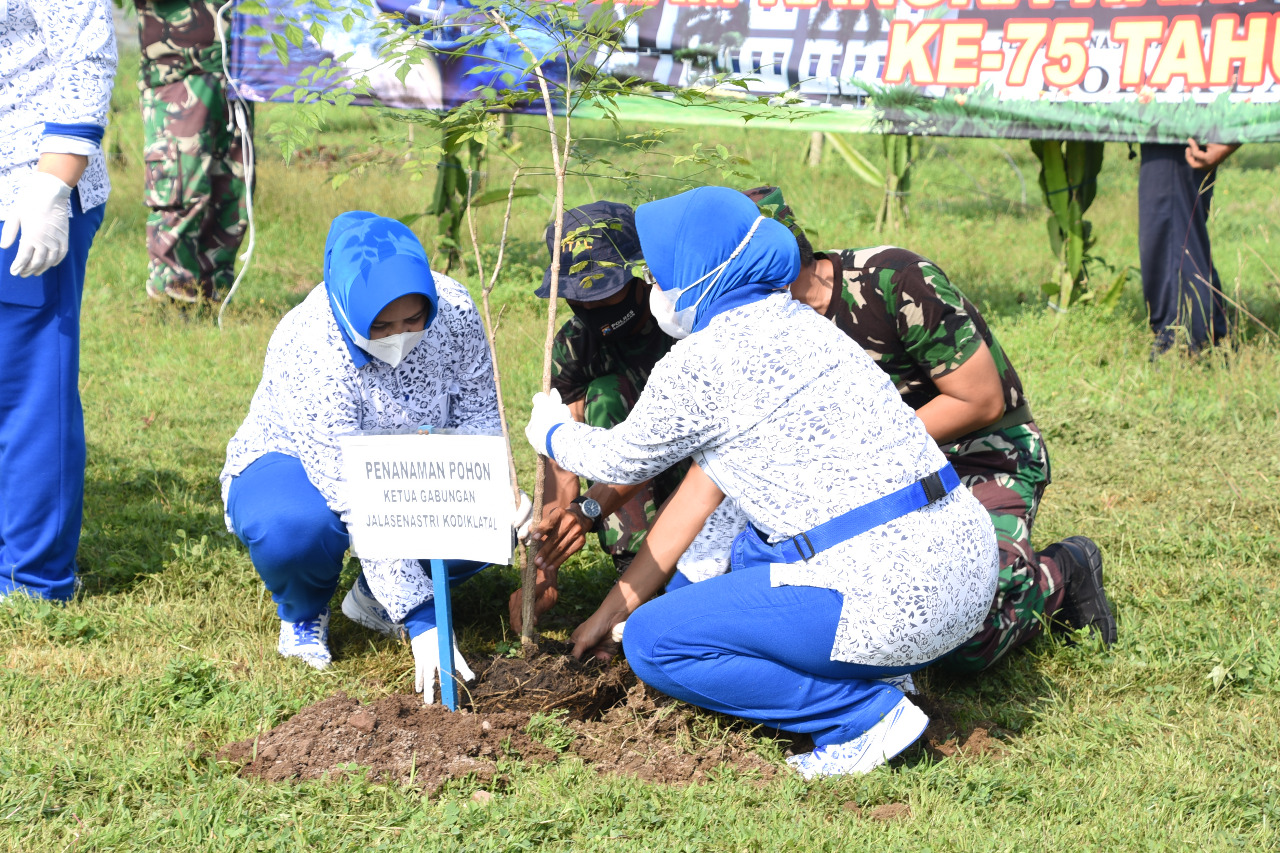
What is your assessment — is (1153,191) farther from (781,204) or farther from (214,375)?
(214,375)

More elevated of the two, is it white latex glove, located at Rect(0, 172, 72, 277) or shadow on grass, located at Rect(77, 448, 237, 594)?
white latex glove, located at Rect(0, 172, 72, 277)

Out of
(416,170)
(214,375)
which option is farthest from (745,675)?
(214,375)

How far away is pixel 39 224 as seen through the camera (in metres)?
3.31

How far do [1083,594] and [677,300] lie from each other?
1.69 meters

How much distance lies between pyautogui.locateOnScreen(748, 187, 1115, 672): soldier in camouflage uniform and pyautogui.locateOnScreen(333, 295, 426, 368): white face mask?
1.03 meters

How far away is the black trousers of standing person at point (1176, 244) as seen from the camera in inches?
228

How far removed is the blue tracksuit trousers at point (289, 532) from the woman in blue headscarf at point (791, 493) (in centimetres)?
81

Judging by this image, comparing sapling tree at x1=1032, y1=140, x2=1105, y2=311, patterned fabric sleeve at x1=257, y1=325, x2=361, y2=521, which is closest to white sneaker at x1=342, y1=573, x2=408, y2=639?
patterned fabric sleeve at x1=257, y1=325, x2=361, y2=521

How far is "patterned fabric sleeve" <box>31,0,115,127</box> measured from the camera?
11.1 ft

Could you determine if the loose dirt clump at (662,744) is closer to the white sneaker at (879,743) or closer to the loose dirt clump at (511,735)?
the loose dirt clump at (511,735)

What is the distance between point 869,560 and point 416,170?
1.40 metres

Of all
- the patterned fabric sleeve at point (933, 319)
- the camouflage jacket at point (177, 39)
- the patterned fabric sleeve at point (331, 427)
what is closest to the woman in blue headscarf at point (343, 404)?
the patterned fabric sleeve at point (331, 427)

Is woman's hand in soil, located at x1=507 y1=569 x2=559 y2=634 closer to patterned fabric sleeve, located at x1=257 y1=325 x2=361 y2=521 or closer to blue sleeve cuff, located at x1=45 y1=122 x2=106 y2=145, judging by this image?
patterned fabric sleeve, located at x1=257 y1=325 x2=361 y2=521

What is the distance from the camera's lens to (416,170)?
283cm
